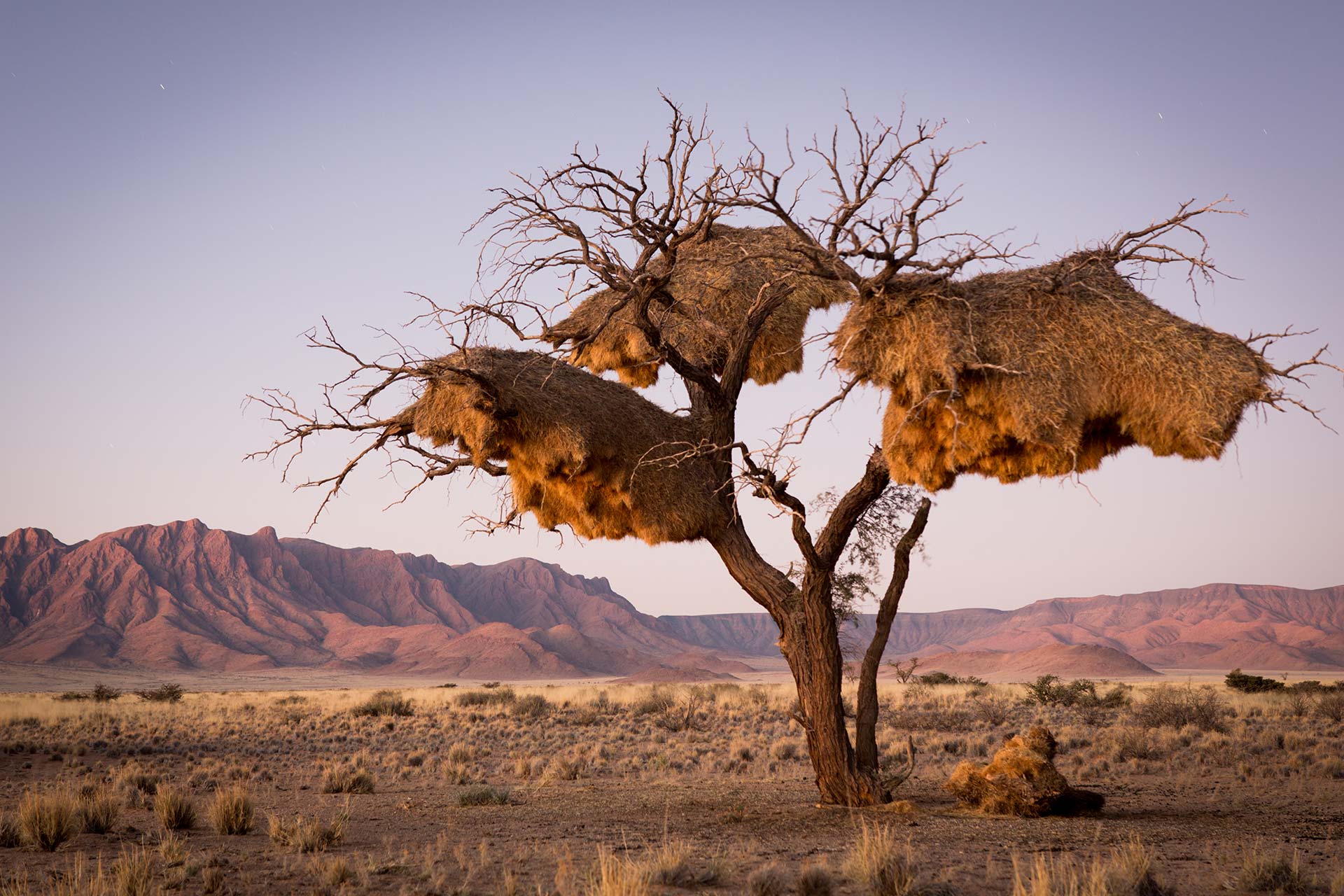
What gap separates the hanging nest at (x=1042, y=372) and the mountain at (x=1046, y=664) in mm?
100244

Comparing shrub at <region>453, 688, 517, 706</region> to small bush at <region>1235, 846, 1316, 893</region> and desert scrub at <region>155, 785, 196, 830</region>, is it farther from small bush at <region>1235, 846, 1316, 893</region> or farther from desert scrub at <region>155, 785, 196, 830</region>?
small bush at <region>1235, 846, 1316, 893</region>

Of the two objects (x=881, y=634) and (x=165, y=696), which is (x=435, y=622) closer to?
(x=165, y=696)

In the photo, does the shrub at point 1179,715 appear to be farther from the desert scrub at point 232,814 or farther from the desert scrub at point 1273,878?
the desert scrub at point 232,814

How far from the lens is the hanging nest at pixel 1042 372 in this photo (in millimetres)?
9984

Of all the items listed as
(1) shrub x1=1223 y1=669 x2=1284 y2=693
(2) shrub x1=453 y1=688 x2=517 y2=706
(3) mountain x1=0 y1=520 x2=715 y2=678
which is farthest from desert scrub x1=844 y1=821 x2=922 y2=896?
(3) mountain x1=0 y1=520 x2=715 y2=678

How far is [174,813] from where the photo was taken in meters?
12.4

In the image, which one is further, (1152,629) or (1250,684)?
(1152,629)

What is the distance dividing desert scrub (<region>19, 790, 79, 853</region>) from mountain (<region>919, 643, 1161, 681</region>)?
335 ft

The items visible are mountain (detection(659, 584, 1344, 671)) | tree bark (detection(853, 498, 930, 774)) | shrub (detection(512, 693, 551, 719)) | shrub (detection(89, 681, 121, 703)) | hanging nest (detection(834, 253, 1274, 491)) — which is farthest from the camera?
mountain (detection(659, 584, 1344, 671))

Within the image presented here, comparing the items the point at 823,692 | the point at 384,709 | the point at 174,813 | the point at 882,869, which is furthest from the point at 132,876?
the point at 384,709

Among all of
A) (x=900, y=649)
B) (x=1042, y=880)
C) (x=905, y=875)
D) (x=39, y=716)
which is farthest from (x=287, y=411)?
(x=900, y=649)

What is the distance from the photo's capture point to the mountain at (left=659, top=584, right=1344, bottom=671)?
13400 centimetres

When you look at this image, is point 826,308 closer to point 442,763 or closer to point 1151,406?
point 1151,406

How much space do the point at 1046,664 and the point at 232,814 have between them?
12162 cm
